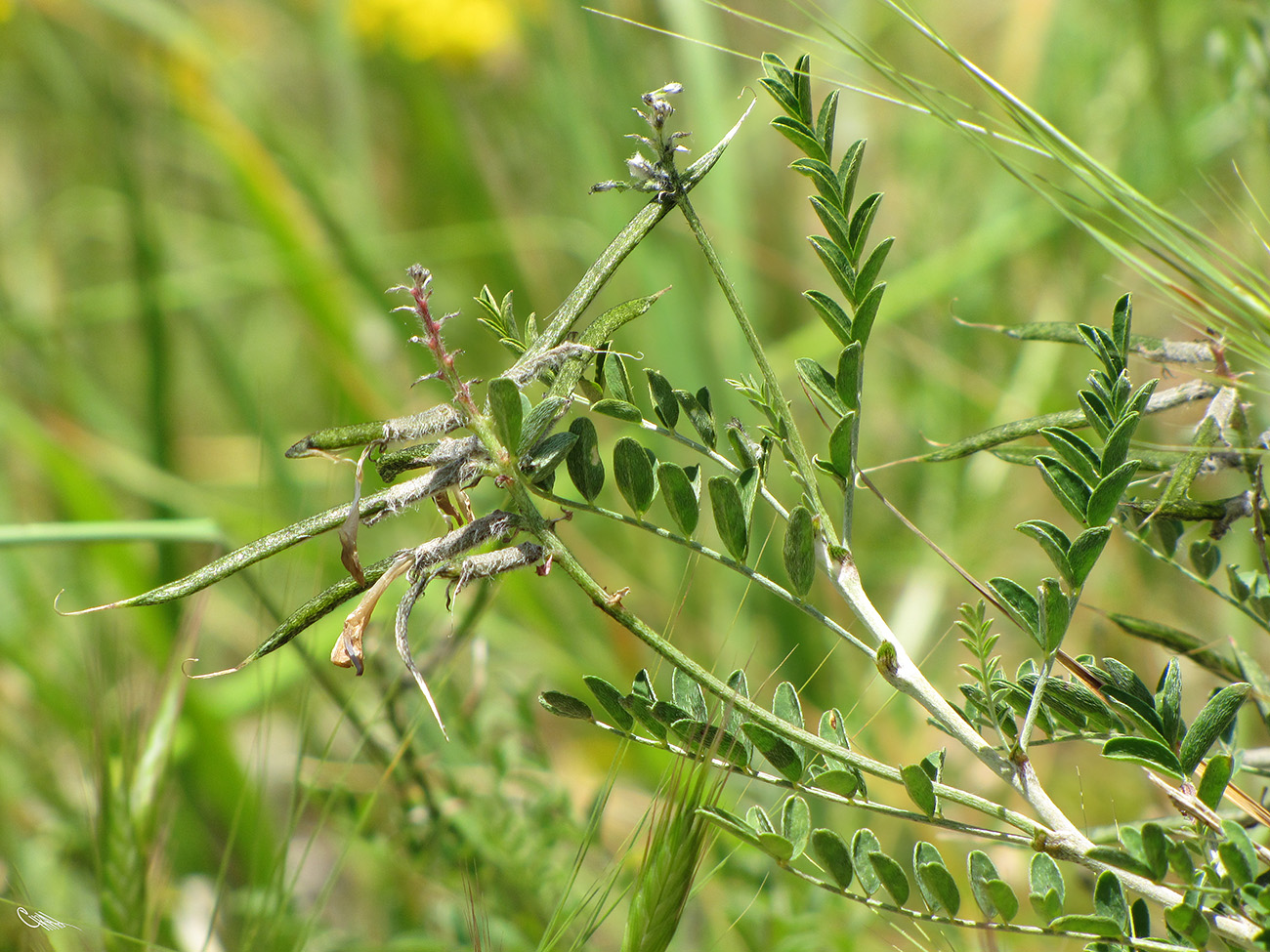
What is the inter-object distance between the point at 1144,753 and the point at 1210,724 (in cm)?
3

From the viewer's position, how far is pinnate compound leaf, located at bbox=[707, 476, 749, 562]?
0.34 metres

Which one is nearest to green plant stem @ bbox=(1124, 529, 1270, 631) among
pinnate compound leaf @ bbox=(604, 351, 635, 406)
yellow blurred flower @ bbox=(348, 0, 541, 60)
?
pinnate compound leaf @ bbox=(604, 351, 635, 406)

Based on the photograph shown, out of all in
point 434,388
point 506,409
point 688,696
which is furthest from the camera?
point 434,388

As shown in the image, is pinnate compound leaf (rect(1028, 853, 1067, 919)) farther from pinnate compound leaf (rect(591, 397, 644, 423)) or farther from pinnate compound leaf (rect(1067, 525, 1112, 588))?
Answer: pinnate compound leaf (rect(591, 397, 644, 423))

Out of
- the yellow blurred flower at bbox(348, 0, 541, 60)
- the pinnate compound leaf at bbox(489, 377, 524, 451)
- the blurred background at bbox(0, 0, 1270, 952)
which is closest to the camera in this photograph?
the pinnate compound leaf at bbox(489, 377, 524, 451)

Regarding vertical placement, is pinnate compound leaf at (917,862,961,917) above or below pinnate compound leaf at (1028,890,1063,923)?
below

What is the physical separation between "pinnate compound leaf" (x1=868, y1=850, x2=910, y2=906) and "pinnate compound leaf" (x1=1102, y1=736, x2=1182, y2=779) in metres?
0.08

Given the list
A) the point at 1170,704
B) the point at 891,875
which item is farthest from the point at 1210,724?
the point at 891,875

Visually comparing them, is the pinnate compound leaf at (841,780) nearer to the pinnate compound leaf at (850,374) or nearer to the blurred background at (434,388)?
the pinnate compound leaf at (850,374)

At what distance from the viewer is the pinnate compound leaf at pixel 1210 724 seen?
322 mm

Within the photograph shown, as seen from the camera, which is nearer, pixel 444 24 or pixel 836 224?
pixel 836 224

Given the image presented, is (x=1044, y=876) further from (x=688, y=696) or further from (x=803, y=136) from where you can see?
(x=803, y=136)

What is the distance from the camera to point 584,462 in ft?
1.21

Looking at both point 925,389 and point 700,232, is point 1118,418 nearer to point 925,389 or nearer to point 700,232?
point 700,232
